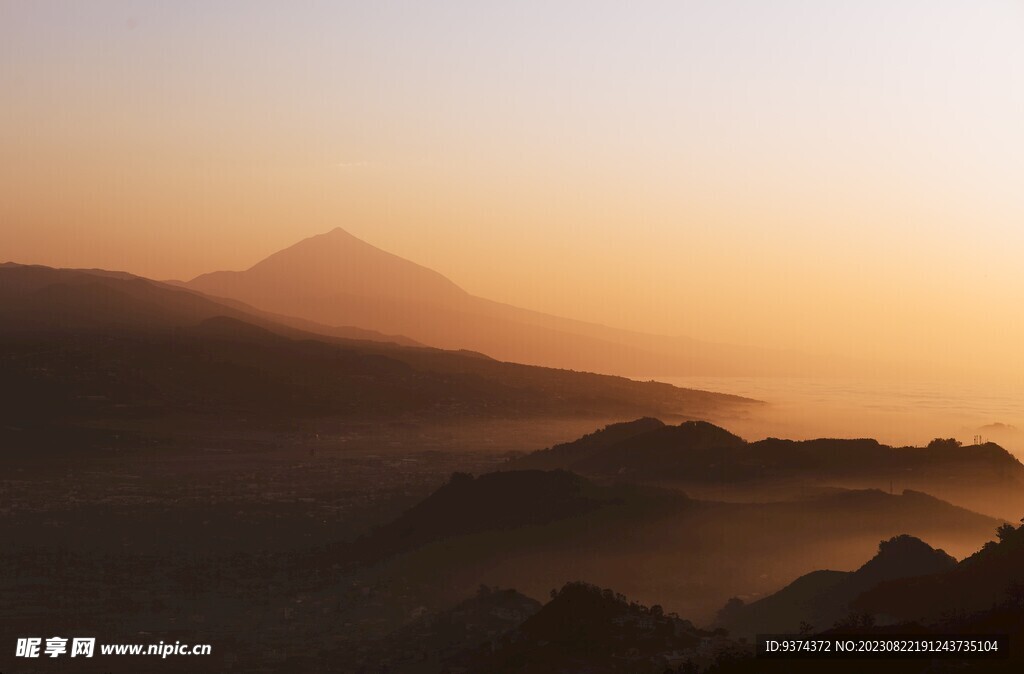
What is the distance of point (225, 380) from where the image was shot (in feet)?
347

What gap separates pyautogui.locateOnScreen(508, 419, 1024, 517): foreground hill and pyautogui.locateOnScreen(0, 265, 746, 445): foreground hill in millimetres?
49041

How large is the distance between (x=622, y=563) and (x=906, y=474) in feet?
65.4

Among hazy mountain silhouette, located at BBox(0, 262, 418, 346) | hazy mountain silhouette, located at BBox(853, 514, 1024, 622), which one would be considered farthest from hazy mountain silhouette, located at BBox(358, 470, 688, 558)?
hazy mountain silhouette, located at BBox(0, 262, 418, 346)

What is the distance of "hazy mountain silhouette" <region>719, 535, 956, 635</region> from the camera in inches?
920

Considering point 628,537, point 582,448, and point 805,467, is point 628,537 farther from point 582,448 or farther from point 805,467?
point 582,448

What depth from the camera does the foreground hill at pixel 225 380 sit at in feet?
303

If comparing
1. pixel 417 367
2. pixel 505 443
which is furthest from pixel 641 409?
pixel 505 443

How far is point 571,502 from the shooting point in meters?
36.8

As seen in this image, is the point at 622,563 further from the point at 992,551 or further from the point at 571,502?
the point at 992,551

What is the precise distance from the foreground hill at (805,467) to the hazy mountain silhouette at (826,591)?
1604cm

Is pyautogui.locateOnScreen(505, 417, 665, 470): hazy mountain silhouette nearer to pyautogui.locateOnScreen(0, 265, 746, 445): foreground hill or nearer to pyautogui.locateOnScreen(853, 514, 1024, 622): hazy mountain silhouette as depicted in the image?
pyautogui.locateOnScreen(853, 514, 1024, 622): hazy mountain silhouette

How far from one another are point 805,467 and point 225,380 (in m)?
73.9

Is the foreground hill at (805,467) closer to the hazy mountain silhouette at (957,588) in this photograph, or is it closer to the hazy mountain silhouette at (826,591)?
the hazy mountain silhouette at (826,591)

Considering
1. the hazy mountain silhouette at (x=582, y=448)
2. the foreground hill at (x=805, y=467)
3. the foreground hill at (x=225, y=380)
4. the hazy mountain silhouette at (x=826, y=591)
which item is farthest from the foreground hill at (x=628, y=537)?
the foreground hill at (x=225, y=380)
